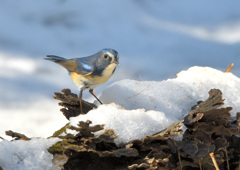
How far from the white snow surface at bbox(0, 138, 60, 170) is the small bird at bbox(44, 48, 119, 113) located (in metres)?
0.74

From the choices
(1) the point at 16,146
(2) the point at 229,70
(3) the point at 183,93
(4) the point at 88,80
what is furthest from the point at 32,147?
(2) the point at 229,70

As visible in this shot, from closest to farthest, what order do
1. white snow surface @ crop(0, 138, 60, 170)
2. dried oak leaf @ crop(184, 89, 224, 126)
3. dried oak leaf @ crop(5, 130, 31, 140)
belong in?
white snow surface @ crop(0, 138, 60, 170) → dried oak leaf @ crop(184, 89, 224, 126) → dried oak leaf @ crop(5, 130, 31, 140)

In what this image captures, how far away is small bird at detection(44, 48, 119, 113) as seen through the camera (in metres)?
3.08

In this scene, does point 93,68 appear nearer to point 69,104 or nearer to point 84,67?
point 84,67

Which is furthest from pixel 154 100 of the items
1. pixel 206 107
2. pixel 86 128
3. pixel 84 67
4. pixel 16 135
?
pixel 16 135

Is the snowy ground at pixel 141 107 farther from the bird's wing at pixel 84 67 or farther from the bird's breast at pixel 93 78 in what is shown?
the bird's wing at pixel 84 67

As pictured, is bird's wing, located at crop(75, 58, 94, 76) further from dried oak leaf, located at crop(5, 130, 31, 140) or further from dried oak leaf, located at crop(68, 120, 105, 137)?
dried oak leaf, located at crop(68, 120, 105, 137)

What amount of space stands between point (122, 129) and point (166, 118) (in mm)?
418

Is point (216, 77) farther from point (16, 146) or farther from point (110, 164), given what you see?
point (16, 146)

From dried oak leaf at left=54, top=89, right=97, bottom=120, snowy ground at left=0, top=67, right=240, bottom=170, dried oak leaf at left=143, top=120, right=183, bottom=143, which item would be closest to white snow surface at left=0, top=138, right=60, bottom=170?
snowy ground at left=0, top=67, right=240, bottom=170

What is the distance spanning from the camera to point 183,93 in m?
3.22

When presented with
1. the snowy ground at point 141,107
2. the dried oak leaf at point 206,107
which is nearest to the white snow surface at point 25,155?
the snowy ground at point 141,107

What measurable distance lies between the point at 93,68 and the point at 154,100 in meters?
0.61

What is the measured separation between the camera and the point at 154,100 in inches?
123
